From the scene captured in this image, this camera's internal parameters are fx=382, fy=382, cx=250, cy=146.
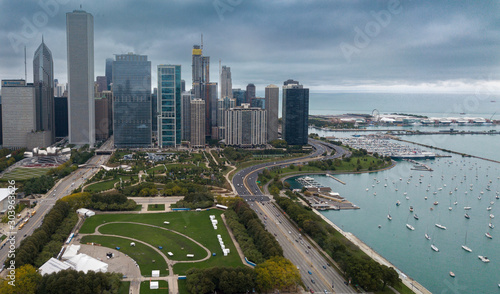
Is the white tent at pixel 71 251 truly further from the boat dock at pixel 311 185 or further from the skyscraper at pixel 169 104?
the skyscraper at pixel 169 104

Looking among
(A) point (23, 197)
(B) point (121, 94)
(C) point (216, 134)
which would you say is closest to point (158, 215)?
(A) point (23, 197)

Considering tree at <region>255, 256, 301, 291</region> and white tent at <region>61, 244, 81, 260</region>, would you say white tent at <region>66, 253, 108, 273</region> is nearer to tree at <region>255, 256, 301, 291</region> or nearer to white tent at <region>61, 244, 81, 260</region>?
white tent at <region>61, 244, 81, 260</region>

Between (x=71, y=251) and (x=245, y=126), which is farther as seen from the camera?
(x=245, y=126)

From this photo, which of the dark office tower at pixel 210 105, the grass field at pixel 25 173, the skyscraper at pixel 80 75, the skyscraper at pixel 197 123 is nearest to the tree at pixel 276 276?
the grass field at pixel 25 173

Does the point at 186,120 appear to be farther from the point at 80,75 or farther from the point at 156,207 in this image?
the point at 156,207

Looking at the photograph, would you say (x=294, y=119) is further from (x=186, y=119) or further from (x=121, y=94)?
(x=121, y=94)

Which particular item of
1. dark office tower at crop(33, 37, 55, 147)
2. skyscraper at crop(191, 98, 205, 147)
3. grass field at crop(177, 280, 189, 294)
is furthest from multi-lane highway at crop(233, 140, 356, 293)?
dark office tower at crop(33, 37, 55, 147)

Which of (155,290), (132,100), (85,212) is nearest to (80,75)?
(132,100)
